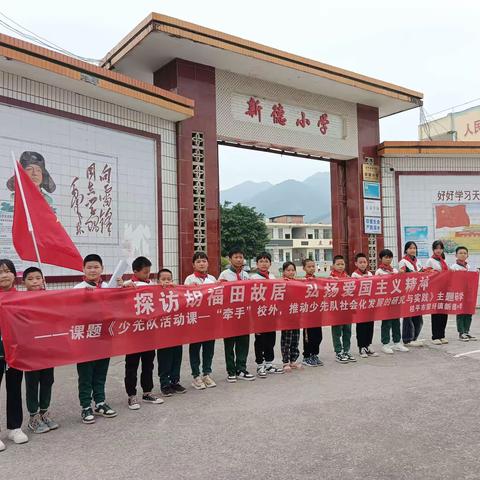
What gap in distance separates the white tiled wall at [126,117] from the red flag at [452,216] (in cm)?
680

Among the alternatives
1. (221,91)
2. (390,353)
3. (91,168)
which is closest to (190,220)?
(91,168)

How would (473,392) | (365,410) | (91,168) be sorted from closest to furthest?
(365,410), (473,392), (91,168)

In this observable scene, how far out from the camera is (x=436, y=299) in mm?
7191

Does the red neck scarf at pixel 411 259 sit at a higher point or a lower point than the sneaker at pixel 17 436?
higher

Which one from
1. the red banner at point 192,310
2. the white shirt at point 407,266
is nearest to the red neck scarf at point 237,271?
the red banner at point 192,310

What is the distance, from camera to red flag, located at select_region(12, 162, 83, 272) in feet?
13.7

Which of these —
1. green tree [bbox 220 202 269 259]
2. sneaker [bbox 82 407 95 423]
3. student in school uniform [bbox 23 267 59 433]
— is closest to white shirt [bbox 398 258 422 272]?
sneaker [bbox 82 407 95 423]

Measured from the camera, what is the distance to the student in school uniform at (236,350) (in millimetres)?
5305

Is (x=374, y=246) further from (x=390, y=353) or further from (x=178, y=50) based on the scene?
(x=178, y=50)

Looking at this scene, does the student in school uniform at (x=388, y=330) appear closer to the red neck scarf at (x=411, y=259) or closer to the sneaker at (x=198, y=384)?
the red neck scarf at (x=411, y=259)

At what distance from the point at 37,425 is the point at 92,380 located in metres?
0.56

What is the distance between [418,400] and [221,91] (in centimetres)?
716

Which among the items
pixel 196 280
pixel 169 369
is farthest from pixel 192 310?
pixel 169 369

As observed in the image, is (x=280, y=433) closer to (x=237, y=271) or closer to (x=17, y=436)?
(x=17, y=436)
